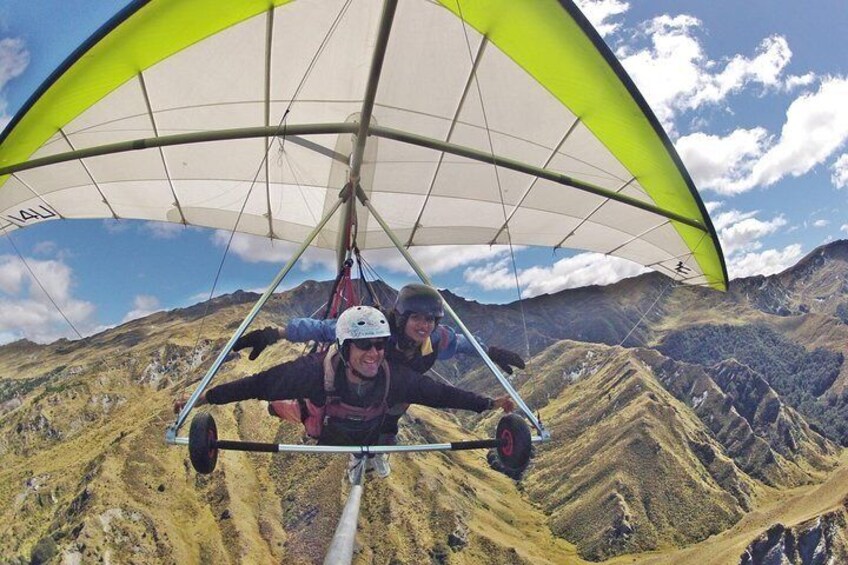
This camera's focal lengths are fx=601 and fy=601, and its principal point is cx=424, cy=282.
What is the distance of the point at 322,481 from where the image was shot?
→ 192 m

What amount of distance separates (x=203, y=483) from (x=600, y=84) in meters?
205

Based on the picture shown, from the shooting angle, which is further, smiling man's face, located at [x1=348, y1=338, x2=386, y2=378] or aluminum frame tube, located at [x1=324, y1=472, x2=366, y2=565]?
smiling man's face, located at [x1=348, y1=338, x2=386, y2=378]

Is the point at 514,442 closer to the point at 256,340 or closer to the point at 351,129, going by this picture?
the point at 256,340

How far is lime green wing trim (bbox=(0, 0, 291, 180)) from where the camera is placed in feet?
19.7

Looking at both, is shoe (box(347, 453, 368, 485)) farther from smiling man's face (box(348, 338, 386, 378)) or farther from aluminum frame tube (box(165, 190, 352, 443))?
aluminum frame tube (box(165, 190, 352, 443))

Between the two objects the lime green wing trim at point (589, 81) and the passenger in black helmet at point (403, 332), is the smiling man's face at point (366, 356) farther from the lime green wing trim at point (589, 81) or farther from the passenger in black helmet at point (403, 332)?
the lime green wing trim at point (589, 81)

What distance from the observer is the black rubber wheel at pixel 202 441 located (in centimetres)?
520

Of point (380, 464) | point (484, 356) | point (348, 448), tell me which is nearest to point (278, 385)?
point (348, 448)

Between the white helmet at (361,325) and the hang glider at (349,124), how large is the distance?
2.76m

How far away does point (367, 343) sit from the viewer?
5824 mm

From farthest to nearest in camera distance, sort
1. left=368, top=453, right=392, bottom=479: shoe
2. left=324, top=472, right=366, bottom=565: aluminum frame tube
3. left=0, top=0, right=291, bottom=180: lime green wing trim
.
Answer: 1. left=368, top=453, right=392, bottom=479: shoe
2. left=0, top=0, right=291, bottom=180: lime green wing trim
3. left=324, top=472, right=366, bottom=565: aluminum frame tube

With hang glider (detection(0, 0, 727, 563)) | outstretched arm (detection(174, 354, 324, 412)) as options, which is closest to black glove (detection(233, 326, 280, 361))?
hang glider (detection(0, 0, 727, 563))

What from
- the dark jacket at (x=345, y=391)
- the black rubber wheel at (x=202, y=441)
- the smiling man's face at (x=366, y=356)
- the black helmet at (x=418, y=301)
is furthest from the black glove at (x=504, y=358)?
the black rubber wheel at (x=202, y=441)

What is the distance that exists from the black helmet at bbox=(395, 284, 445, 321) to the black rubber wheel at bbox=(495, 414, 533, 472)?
1.36 m
